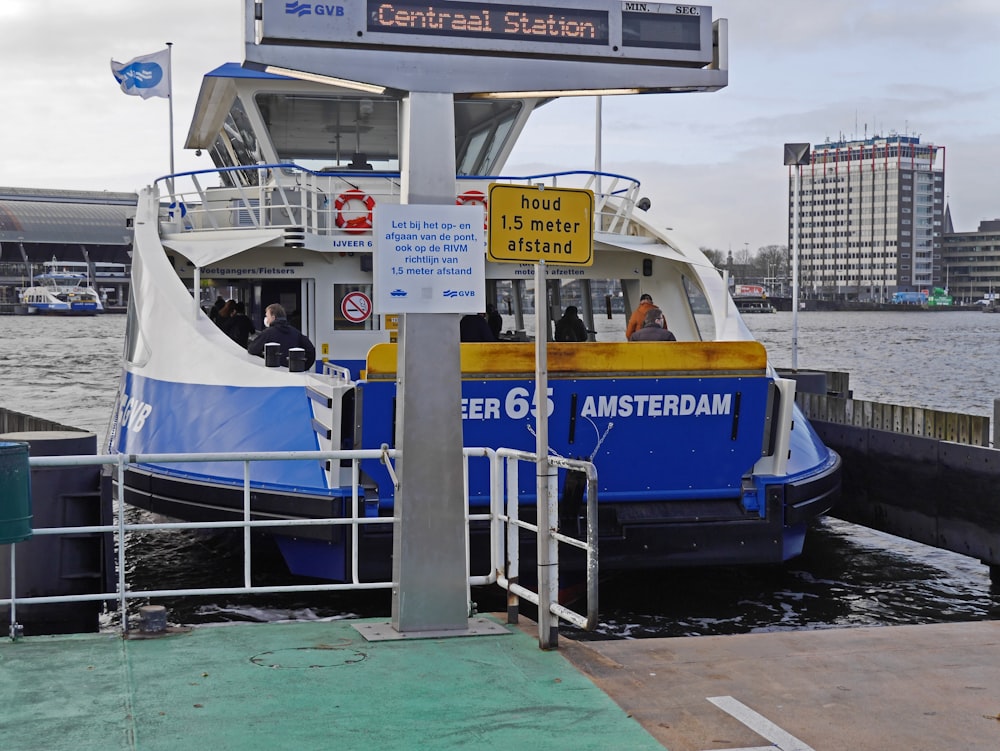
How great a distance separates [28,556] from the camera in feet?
27.5

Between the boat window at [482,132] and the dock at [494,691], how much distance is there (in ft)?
28.4

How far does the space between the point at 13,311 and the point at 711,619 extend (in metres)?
152

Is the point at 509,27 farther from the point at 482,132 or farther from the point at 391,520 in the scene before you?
the point at 482,132

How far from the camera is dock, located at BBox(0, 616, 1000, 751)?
5.38 meters

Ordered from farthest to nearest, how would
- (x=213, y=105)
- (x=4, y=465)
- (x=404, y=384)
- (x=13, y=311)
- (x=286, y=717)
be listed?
(x=13, y=311) < (x=213, y=105) < (x=404, y=384) < (x=4, y=465) < (x=286, y=717)

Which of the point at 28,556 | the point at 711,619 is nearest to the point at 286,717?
the point at 28,556

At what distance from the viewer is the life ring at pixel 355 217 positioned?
43.8ft

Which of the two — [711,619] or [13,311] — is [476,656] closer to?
[711,619]

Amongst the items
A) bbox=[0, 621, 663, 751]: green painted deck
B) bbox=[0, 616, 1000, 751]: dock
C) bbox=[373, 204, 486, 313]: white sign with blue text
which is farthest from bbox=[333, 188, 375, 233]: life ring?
bbox=[0, 621, 663, 751]: green painted deck

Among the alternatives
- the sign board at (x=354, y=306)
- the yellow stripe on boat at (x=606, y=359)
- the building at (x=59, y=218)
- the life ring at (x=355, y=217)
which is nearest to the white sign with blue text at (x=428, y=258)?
the yellow stripe on boat at (x=606, y=359)

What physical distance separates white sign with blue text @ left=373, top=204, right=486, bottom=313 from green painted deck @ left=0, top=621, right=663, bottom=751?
72.4 inches

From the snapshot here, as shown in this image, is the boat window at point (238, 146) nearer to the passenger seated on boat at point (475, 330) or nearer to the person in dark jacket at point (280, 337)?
the person in dark jacket at point (280, 337)

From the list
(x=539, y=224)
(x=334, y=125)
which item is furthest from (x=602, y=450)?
(x=334, y=125)

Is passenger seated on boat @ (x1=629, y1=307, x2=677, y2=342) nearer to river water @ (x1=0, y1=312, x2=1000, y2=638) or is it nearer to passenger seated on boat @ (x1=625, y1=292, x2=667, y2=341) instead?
passenger seated on boat @ (x1=625, y1=292, x2=667, y2=341)
